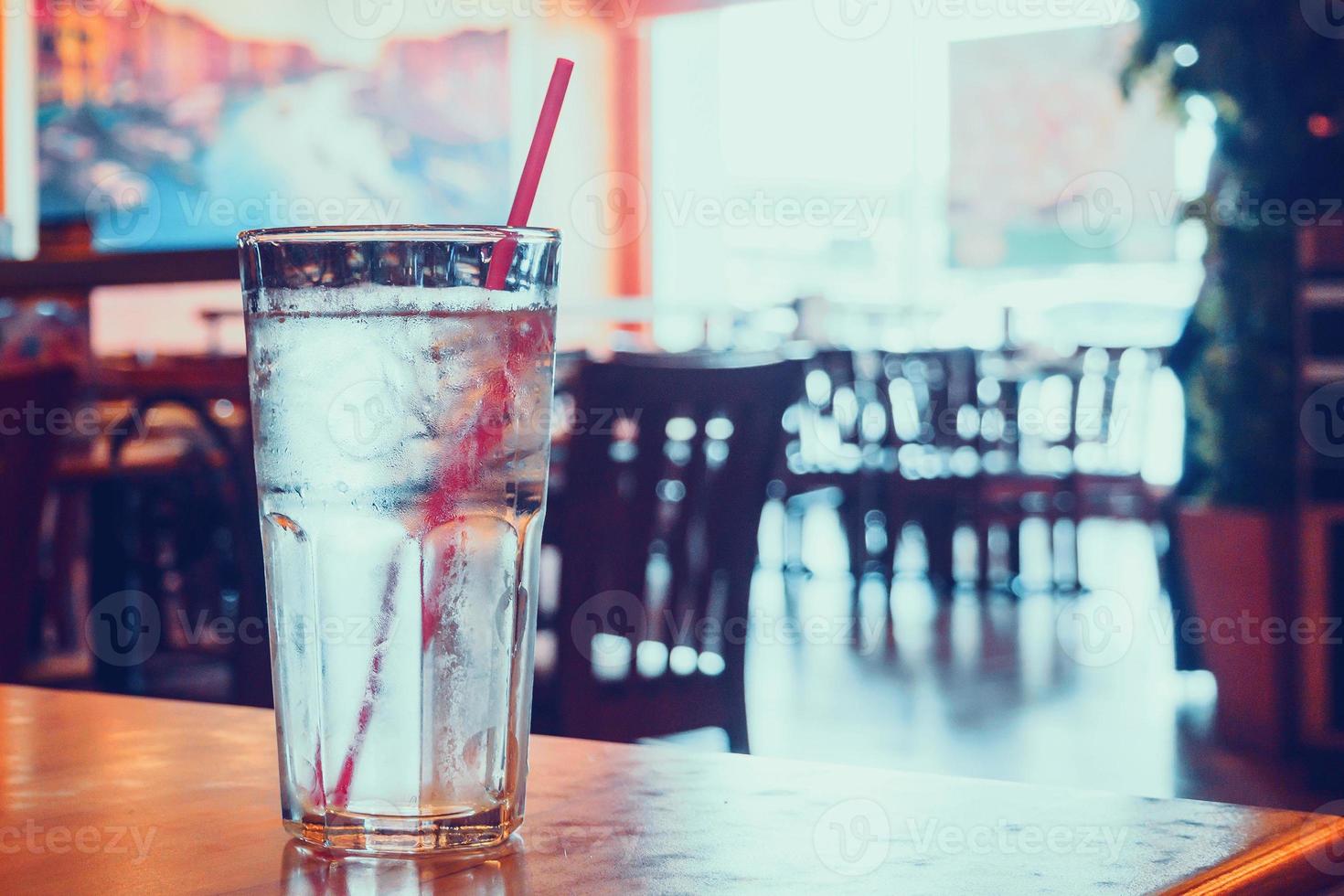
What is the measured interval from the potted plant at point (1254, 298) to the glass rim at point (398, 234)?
2873mm

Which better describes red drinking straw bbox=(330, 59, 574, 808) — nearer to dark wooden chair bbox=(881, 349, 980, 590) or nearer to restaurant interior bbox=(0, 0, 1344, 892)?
restaurant interior bbox=(0, 0, 1344, 892)

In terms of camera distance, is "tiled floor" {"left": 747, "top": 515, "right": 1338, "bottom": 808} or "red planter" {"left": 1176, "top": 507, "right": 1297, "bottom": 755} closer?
"tiled floor" {"left": 747, "top": 515, "right": 1338, "bottom": 808}

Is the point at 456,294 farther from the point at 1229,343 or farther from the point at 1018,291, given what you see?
the point at 1018,291

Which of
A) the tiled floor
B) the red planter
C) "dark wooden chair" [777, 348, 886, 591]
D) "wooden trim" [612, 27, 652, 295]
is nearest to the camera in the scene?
the tiled floor

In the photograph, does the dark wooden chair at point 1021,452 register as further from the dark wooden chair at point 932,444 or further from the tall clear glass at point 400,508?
the tall clear glass at point 400,508

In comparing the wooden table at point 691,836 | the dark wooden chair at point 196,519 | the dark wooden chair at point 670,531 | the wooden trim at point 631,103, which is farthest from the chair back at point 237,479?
the wooden trim at point 631,103

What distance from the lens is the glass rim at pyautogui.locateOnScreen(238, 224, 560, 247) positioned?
1.55ft

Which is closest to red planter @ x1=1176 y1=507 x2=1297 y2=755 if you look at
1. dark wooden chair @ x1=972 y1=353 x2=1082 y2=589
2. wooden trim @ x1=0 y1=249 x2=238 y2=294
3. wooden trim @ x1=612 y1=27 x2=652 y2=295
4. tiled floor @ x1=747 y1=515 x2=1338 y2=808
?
tiled floor @ x1=747 y1=515 x2=1338 y2=808

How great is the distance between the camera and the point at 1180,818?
0.47m

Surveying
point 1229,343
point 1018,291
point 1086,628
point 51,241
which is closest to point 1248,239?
point 1229,343

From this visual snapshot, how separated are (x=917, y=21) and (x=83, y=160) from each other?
16.7ft

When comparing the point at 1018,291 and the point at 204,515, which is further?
the point at 1018,291

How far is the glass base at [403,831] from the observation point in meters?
0.46

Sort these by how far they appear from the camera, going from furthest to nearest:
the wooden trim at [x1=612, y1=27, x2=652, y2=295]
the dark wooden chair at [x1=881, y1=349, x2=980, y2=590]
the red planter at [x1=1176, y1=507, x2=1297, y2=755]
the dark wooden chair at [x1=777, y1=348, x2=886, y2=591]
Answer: the wooden trim at [x1=612, y1=27, x2=652, y2=295] < the dark wooden chair at [x1=777, y1=348, x2=886, y2=591] < the dark wooden chair at [x1=881, y1=349, x2=980, y2=590] < the red planter at [x1=1176, y1=507, x2=1297, y2=755]
